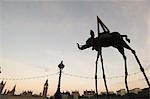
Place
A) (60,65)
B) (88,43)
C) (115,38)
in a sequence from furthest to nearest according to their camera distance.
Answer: (60,65) → (88,43) → (115,38)

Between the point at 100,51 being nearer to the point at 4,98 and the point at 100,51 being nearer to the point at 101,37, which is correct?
the point at 101,37

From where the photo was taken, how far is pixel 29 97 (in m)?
38.3

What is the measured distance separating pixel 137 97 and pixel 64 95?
15368mm

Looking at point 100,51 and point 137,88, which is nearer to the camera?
point 100,51

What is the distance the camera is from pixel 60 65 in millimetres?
19406

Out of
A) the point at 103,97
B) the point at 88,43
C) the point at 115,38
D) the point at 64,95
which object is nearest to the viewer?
the point at 115,38

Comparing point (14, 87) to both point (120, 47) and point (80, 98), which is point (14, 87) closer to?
point (80, 98)

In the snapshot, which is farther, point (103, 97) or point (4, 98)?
point (103, 97)

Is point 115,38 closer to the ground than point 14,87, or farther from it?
closer to the ground

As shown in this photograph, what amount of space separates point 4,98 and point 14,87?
54.5 metres

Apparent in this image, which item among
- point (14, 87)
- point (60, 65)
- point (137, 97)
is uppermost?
point (14, 87)

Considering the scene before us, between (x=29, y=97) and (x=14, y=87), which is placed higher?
(x=14, y=87)

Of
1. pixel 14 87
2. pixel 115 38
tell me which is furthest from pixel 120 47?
pixel 14 87

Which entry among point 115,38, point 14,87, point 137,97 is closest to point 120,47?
point 115,38
